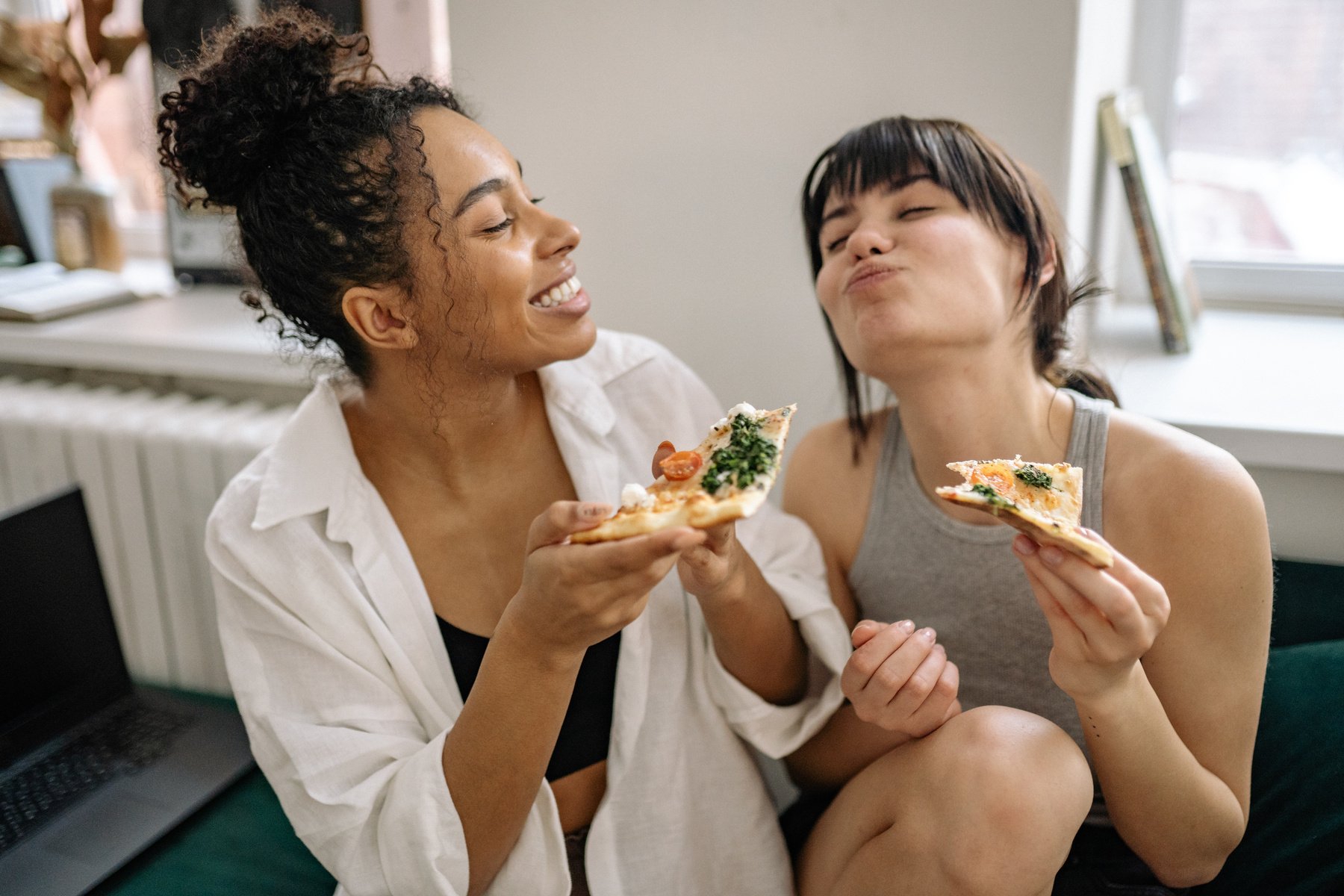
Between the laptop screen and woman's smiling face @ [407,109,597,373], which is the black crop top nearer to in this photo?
woman's smiling face @ [407,109,597,373]

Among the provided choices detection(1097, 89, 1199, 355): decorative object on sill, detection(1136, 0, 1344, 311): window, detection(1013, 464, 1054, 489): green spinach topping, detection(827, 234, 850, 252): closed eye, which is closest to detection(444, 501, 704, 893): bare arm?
detection(1013, 464, 1054, 489): green spinach topping

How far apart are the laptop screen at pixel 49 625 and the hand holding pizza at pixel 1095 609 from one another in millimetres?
1640

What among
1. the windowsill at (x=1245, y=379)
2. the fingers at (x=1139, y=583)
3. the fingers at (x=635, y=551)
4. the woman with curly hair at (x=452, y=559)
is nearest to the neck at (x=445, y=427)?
the woman with curly hair at (x=452, y=559)

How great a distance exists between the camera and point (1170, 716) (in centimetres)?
125

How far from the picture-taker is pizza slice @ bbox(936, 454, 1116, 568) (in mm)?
1005

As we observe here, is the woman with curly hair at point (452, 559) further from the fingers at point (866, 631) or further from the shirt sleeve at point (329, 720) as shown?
the fingers at point (866, 631)

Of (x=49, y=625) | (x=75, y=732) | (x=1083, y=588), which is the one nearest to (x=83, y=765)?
(x=75, y=732)

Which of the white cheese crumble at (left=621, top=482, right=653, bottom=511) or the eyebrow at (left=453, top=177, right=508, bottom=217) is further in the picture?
the eyebrow at (left=453, top=177, right=508, bottom=217)

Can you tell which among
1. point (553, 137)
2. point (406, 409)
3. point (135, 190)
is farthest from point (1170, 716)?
point (135, 190)

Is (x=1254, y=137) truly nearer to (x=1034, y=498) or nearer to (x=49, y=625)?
(x=1034, y=498)

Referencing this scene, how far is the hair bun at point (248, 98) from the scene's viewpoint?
1.31 metres

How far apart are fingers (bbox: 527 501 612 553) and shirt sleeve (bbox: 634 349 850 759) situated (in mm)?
423

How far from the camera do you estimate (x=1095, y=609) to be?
1.05m

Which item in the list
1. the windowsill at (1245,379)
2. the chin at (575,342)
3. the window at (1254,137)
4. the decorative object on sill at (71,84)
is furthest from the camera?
the decorative object on sill at (71,84)
